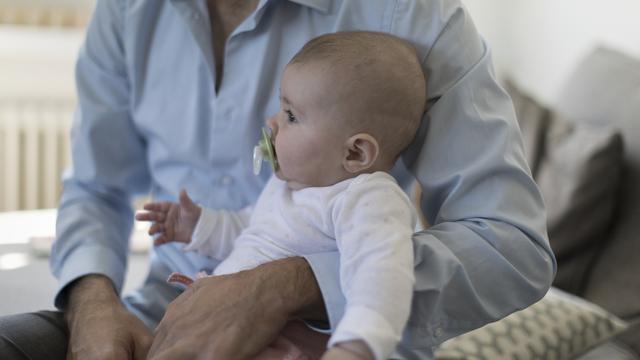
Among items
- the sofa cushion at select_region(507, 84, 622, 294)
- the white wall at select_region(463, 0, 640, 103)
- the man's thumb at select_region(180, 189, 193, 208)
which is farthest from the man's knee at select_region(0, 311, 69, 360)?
the white wall at select_region(463, 0, 640, 103)

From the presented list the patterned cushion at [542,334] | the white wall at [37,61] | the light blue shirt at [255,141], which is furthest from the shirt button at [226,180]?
the white wall at [37,61]

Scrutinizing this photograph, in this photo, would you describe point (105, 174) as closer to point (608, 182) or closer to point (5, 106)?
point (608, 182)

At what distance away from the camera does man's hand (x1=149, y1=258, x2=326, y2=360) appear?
3.36 ft

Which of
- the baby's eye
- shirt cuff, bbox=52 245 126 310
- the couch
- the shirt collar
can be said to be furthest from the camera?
the couch

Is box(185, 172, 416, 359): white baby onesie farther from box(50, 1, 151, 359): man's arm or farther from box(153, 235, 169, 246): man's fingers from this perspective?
box(50, 1, 151, 359): man's arm

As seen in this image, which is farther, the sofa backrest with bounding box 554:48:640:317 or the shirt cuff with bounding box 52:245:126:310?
the sofa backrest with bounding box 554:48:640:317

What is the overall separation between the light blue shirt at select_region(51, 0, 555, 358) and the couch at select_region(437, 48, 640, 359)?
1.42 ft

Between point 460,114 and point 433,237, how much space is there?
173 mm

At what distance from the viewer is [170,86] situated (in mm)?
1412

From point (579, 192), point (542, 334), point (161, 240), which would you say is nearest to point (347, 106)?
point (161, 240)

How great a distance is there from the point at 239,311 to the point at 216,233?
0.29 metres

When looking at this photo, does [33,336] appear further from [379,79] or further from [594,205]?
[594,205]

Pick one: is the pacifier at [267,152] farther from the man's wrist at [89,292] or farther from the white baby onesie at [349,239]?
the man's wrist at [89,292]

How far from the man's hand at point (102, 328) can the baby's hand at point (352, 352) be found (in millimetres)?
387
